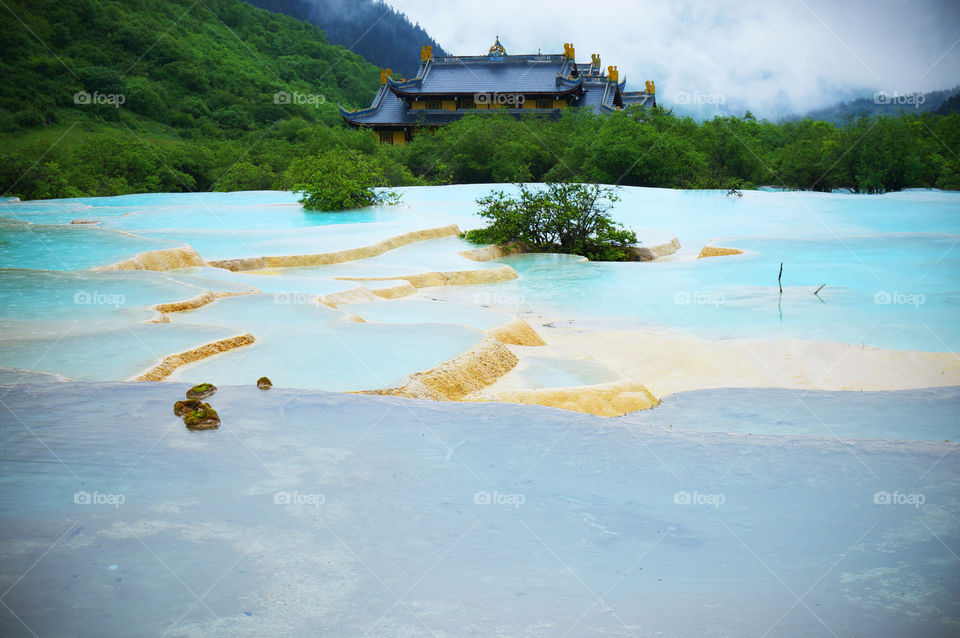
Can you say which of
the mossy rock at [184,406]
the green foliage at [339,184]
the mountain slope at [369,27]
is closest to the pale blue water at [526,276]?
the green foliage at [339,184]

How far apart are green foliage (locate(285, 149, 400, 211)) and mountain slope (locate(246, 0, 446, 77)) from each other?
43605mm

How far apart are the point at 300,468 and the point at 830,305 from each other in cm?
761

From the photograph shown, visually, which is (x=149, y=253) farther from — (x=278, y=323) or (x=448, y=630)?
(x=448, y=630)

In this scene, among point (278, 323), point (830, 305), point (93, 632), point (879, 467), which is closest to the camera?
point (93, 632)

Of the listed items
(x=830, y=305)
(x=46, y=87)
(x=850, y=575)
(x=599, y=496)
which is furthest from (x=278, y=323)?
(x=46, y=87)

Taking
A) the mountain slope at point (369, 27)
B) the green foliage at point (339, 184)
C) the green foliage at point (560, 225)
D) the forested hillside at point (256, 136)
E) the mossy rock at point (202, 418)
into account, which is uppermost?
the mountain slope at point (369, 27)

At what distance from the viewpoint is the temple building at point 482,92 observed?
1181 inches

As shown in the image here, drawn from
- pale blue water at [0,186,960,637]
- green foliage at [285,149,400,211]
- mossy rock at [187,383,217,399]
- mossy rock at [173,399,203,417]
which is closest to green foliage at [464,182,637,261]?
green foliage at [285,149,400,211]

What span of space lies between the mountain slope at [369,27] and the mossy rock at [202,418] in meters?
57.2

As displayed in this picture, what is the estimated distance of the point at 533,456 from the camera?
3.13 metres

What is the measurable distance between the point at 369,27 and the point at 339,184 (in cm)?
5179

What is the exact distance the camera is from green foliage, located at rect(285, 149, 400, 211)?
1551cm

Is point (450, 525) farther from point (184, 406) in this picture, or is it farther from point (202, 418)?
point (184, 406)

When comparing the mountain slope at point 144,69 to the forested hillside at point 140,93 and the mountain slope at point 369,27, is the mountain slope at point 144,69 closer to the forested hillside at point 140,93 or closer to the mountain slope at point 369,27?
the forested hillside at point 140,93
